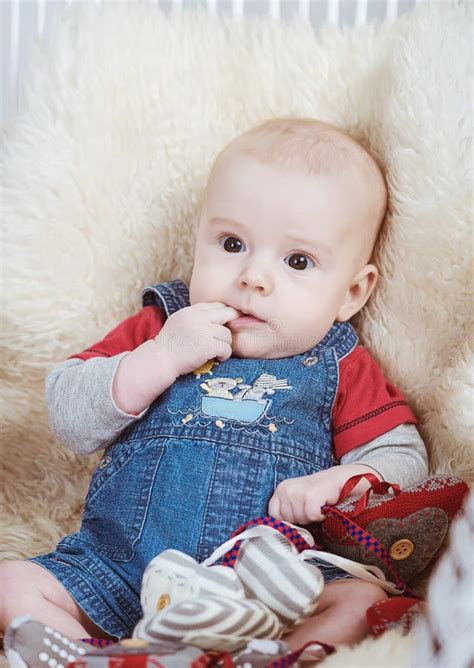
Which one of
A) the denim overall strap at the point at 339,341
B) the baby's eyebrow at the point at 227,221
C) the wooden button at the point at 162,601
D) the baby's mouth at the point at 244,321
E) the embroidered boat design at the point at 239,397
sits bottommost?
the wooden button at the point at 162,601

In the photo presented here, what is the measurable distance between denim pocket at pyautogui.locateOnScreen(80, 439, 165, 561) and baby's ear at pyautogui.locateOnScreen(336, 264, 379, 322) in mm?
313

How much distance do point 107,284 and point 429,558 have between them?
0.59 meters

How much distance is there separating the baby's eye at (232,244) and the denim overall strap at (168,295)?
116mm

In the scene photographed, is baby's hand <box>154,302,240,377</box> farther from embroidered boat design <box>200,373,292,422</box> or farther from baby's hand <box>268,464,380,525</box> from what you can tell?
baby's hand <box>268,464,380,525</box>

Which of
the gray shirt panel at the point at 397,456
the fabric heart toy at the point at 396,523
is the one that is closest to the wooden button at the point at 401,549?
the fabric heart toy at the point at 396,523

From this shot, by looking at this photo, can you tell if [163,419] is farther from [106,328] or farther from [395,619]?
[395,619]

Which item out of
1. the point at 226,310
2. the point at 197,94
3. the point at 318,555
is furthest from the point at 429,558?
the point at 197,94

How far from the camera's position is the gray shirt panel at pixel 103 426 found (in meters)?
1.10

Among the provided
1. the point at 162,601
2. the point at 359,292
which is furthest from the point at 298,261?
the point at 162,601

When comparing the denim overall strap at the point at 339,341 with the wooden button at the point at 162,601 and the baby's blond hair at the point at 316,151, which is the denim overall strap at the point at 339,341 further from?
the wooden button at the point at 162,601

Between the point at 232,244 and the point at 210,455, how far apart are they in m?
0.27

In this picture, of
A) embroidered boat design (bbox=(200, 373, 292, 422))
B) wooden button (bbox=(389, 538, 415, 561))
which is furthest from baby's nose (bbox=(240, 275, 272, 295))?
wooden button (bbox=(389, 538, 415, 561))

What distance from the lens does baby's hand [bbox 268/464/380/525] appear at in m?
1.01

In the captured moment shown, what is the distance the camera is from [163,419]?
1.11 m
